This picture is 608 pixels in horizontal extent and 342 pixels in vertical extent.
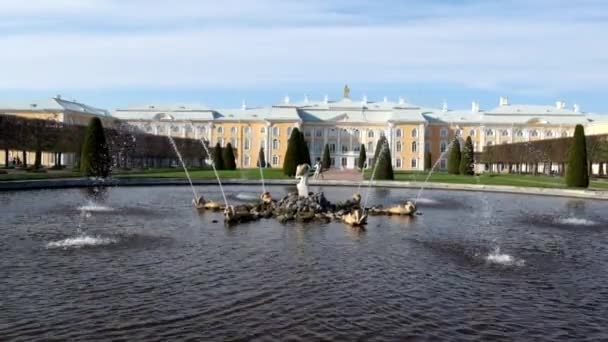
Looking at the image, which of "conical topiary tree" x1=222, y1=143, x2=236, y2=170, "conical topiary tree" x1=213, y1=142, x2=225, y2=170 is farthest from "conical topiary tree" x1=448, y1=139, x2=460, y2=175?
"conical topiary tree" x1=213, y1=142, x2=225, y2=170

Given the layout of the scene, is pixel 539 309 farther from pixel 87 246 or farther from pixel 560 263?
pixel 87 246

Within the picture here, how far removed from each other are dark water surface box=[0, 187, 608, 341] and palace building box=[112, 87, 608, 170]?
202ft

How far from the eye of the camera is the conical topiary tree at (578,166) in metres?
30.3

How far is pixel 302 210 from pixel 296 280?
26.3 ft

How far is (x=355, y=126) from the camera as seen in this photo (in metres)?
79.4

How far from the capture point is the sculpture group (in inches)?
609

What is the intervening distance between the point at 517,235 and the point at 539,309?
6.60m

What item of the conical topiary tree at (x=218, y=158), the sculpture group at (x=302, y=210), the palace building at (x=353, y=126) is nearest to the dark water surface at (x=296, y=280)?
the sculpture group at (x=302, y=210)

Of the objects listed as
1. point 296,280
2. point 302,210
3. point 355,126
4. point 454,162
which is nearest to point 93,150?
point 302,210

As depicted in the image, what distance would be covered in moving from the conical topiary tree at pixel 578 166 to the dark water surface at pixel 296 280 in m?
15.6

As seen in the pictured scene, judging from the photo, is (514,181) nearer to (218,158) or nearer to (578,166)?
(578,166)

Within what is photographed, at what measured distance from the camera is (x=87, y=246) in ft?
36.7

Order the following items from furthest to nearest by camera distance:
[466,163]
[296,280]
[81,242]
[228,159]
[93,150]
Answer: [228,159] → [466,163] → [93,150] → [81,242] → [296,280]

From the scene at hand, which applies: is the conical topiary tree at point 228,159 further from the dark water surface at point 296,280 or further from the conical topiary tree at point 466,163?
the dark water surface at point 296,280
